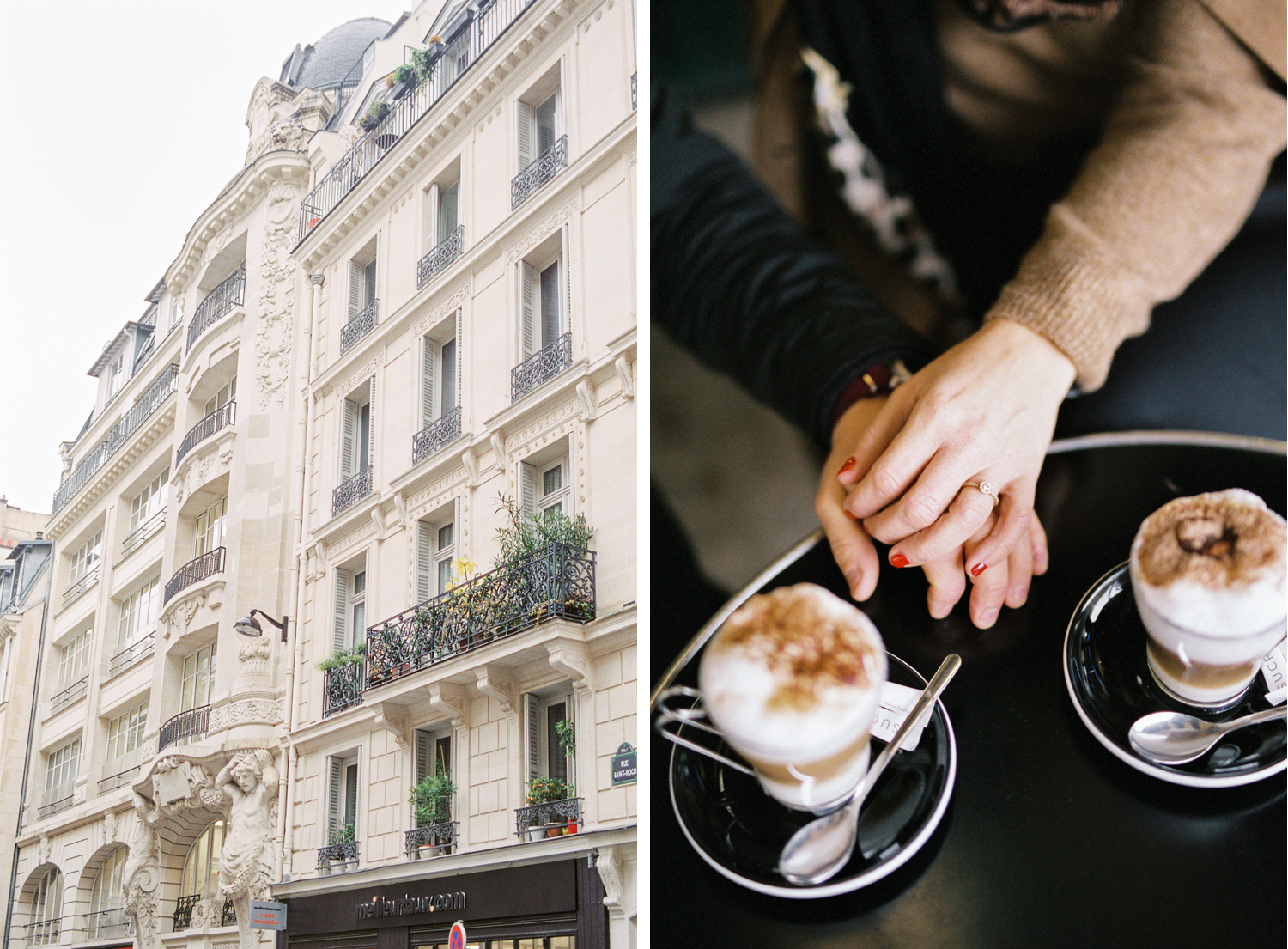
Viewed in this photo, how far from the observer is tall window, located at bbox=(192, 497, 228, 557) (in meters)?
9.60

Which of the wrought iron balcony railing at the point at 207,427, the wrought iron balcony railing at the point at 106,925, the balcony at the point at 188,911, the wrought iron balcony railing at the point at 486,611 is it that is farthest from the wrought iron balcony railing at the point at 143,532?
the wrought iron balcony railing at the point at 486,611

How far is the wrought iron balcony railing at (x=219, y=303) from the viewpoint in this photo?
10.1 meters

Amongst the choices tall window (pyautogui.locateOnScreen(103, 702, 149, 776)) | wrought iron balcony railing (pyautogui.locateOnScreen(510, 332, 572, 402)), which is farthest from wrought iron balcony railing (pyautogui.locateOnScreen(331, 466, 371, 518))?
tall window (pyautogui.locateOnScreen(103, 702, 149, 776))

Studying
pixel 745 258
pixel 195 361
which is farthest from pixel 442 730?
pixel 195 361

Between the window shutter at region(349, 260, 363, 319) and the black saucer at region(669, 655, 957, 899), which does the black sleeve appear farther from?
the window shutter at region(349, 260, 363, 319)

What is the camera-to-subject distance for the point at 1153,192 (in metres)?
2.90

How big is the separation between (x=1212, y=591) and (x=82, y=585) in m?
13.1

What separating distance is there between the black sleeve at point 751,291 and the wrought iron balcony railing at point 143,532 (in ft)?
28.3

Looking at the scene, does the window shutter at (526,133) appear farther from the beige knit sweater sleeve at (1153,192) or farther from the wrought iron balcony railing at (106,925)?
the wrought iron balcony railing at (106,925)

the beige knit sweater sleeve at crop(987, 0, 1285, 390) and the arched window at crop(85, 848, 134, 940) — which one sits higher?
the beige knit sweater sleeve at crop(987, 0, 1285, 390)

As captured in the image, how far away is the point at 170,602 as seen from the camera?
9586mm

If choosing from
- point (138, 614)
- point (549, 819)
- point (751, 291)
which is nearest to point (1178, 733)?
point (751, 291)

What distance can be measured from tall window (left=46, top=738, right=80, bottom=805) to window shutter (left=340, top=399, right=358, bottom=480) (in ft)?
21.1

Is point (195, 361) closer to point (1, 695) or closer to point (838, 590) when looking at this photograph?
point (1, 695)
